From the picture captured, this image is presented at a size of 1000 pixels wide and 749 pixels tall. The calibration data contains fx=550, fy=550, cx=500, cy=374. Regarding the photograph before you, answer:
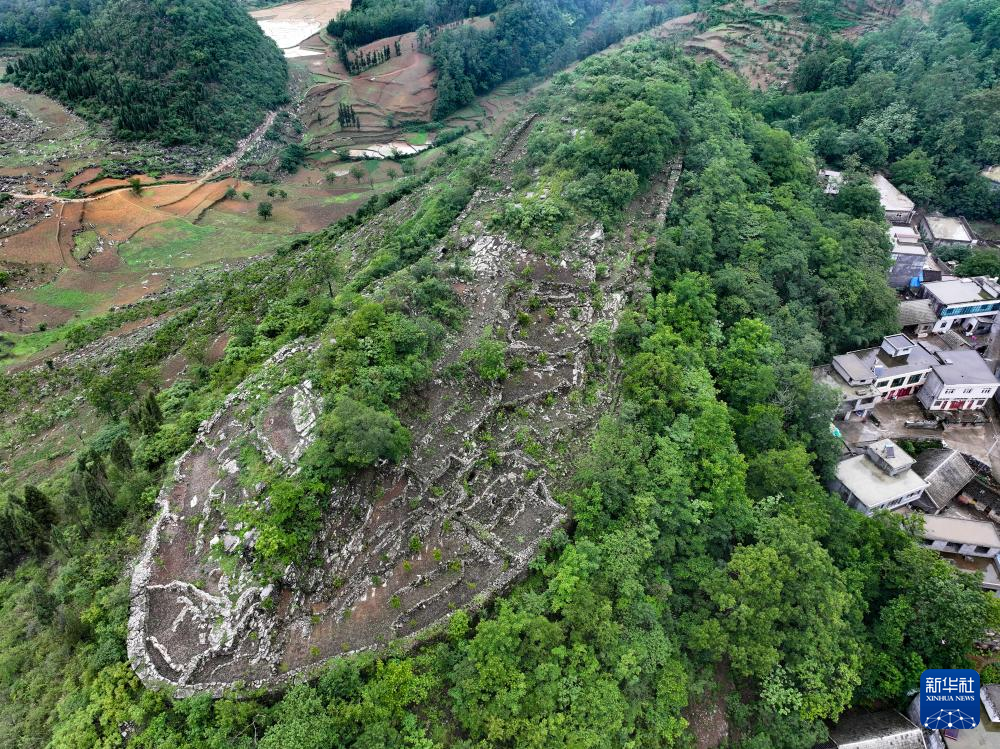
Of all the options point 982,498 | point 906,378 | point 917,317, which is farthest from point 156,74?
point 982,498

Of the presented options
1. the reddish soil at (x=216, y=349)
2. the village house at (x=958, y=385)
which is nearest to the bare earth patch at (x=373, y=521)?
the reddish soil at (x=216, y=349)

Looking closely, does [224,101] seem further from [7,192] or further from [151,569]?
[151,569]

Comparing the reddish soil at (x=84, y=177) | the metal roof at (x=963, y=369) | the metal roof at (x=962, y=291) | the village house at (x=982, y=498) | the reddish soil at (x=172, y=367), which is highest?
Answer: the reddish soil at (x=84, y=177)

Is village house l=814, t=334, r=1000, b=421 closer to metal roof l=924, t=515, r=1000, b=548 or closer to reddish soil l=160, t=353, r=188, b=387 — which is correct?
metal roof l=924, t=515, r=1000, b=548

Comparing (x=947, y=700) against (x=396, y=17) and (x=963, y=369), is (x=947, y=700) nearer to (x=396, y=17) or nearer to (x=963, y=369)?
(x=963, y=369)

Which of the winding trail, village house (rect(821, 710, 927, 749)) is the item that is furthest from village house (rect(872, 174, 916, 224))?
the winding trail

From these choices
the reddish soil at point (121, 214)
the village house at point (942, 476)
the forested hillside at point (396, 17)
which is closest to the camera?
the village house at point (942, 476)

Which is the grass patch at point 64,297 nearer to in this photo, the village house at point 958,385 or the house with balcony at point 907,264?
the village house at point 958,385

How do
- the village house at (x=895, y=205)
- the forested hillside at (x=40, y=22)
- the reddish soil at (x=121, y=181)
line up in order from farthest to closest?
the forested hillside at (x=40, y=22) → the reddish soil at (x=121, y=181) → the village house at (x=895, y=205)
